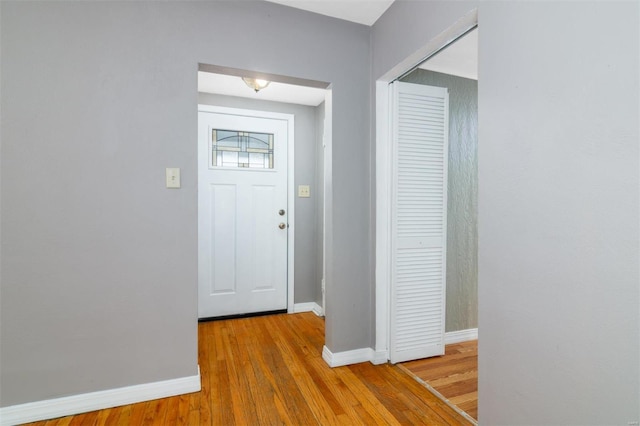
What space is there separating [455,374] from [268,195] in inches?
87.8

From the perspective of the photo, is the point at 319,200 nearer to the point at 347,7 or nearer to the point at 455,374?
the point at 347,7

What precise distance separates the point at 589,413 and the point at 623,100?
934 mm

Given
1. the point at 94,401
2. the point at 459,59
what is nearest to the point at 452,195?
the point at 459,59

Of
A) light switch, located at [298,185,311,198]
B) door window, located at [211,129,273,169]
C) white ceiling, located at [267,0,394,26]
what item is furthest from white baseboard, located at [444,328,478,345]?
white ceiling, located at [267,0,394,26]

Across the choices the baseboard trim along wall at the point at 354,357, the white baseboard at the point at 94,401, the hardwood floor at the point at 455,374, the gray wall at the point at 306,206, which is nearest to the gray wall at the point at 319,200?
the gray wall at the point at 306,206

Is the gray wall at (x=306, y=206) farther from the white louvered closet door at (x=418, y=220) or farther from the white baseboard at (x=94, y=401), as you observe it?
the white baseboard at (x=94, y=401)

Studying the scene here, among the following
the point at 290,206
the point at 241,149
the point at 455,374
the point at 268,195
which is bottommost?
the point at 455,374

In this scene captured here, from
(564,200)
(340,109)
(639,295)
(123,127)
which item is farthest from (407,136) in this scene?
(123,127)

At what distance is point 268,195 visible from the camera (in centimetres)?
330

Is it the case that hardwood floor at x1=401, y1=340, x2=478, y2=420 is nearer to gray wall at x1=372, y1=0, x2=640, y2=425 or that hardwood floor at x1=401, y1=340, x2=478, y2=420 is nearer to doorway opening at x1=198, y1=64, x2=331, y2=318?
gray wall at x1=372, y1=0, x2=640, y2=425

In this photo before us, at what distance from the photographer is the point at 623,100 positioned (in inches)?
35.5

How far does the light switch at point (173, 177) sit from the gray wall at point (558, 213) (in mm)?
1584

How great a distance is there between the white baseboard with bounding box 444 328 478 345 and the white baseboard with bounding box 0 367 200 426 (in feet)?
6.25

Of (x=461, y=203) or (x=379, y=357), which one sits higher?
(x=461, y=203)
